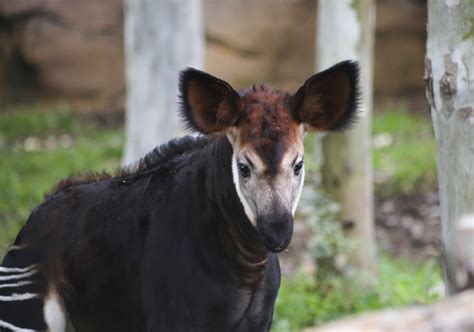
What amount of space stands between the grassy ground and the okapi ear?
2.62 m

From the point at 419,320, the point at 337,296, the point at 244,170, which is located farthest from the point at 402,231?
the point at 419,320

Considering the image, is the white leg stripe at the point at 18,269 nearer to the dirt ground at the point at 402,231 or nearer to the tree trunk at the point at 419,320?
the tree trunk at the point at 419,320

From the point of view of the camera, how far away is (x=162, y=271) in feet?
13.0

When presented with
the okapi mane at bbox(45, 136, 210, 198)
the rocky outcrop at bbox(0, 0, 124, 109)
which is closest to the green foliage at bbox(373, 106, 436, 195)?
the rocky outcrop at bbox(0, 0, 124, 109)

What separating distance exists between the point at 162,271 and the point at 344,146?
3.17m

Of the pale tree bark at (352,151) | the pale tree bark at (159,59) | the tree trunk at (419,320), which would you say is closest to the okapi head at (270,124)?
the tree trunk at (419,320)

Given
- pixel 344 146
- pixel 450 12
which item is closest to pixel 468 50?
pixel 450 12

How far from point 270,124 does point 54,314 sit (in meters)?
1.34

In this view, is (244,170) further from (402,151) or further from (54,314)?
(402,151)

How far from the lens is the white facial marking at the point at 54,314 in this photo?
4344 millimetres

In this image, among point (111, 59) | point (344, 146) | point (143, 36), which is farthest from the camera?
point (111, 59)

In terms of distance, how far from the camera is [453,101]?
12.3 ft

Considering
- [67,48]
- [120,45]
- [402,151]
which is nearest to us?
[402,151]

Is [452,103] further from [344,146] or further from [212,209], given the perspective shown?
[344,146]
